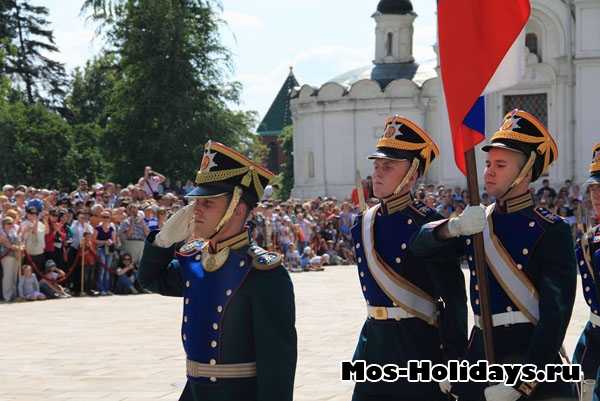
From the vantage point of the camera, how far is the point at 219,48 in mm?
51406

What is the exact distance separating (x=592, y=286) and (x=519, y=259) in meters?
1.43

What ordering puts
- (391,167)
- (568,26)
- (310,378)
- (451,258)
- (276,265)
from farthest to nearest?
1. (568,26)
2. (310,378)
3. (391,167)
4. (451,258)
5. (276,265)

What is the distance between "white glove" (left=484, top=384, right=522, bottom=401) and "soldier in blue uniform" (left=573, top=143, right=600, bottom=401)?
1566 mm

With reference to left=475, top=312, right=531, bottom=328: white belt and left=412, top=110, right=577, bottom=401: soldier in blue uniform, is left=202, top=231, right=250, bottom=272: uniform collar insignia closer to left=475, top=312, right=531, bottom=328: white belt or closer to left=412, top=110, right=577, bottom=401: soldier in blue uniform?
left=412, top=110, right=577, bottom=401: soldier in blue uniform

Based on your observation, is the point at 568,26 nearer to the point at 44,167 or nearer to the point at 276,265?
the point at 44,167

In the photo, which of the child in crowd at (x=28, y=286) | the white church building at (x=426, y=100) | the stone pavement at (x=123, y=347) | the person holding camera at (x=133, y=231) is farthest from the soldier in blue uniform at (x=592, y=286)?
the white church building at (x=426, y=100)

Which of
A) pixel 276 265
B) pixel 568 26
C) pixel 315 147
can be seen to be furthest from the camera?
pixel 315 147

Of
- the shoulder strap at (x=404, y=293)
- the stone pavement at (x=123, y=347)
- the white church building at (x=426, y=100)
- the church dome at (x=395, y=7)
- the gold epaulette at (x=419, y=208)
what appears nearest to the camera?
the shoulder strap at (x=404, y=293)

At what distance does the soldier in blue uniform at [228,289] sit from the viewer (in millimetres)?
5375

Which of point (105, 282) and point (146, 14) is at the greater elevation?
point (146, 14)

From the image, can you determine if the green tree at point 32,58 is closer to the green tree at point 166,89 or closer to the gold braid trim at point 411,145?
the green tree at point 166,89

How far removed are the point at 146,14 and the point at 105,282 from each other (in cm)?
2935

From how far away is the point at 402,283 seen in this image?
6.77 meters

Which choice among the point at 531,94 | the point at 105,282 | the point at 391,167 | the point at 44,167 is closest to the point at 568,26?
the point at 531,94
